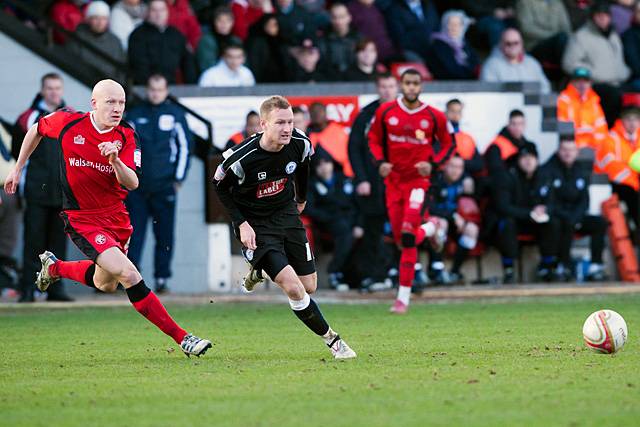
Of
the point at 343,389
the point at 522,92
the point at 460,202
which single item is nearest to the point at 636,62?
the point at 522,92

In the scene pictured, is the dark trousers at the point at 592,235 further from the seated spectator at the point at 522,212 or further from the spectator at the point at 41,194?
the spectator at the point at 41,194

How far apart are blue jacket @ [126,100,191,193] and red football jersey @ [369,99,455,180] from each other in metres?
3.02

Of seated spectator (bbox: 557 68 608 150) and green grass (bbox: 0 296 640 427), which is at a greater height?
seated spectator (bbox: 557 68 608 150)

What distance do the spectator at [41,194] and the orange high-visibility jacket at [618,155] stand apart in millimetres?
8276

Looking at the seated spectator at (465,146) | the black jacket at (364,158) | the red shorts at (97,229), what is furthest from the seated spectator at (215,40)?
the red shorts at (97,229)

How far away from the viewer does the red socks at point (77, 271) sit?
11117mm

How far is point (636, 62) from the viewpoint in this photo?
21.9 metres

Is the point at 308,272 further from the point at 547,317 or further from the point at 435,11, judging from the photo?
the point at 435,11

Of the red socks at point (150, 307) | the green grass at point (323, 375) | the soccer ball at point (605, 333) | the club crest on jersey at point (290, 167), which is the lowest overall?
the green grass at point (323, 375)

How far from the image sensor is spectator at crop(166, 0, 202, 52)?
1991 centimetres

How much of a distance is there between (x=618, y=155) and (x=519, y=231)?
2.12m

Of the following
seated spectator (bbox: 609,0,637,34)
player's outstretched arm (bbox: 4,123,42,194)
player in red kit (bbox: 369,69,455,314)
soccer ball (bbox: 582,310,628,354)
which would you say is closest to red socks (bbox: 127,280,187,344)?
player's outstretched arm (bbox: 4,123,42,194)

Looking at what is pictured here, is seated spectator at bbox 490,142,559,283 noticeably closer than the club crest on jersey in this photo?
No

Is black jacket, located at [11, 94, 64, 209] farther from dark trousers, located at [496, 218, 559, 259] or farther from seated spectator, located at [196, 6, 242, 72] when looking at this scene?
dark trousers, located at [496, 218, 559, 259]
